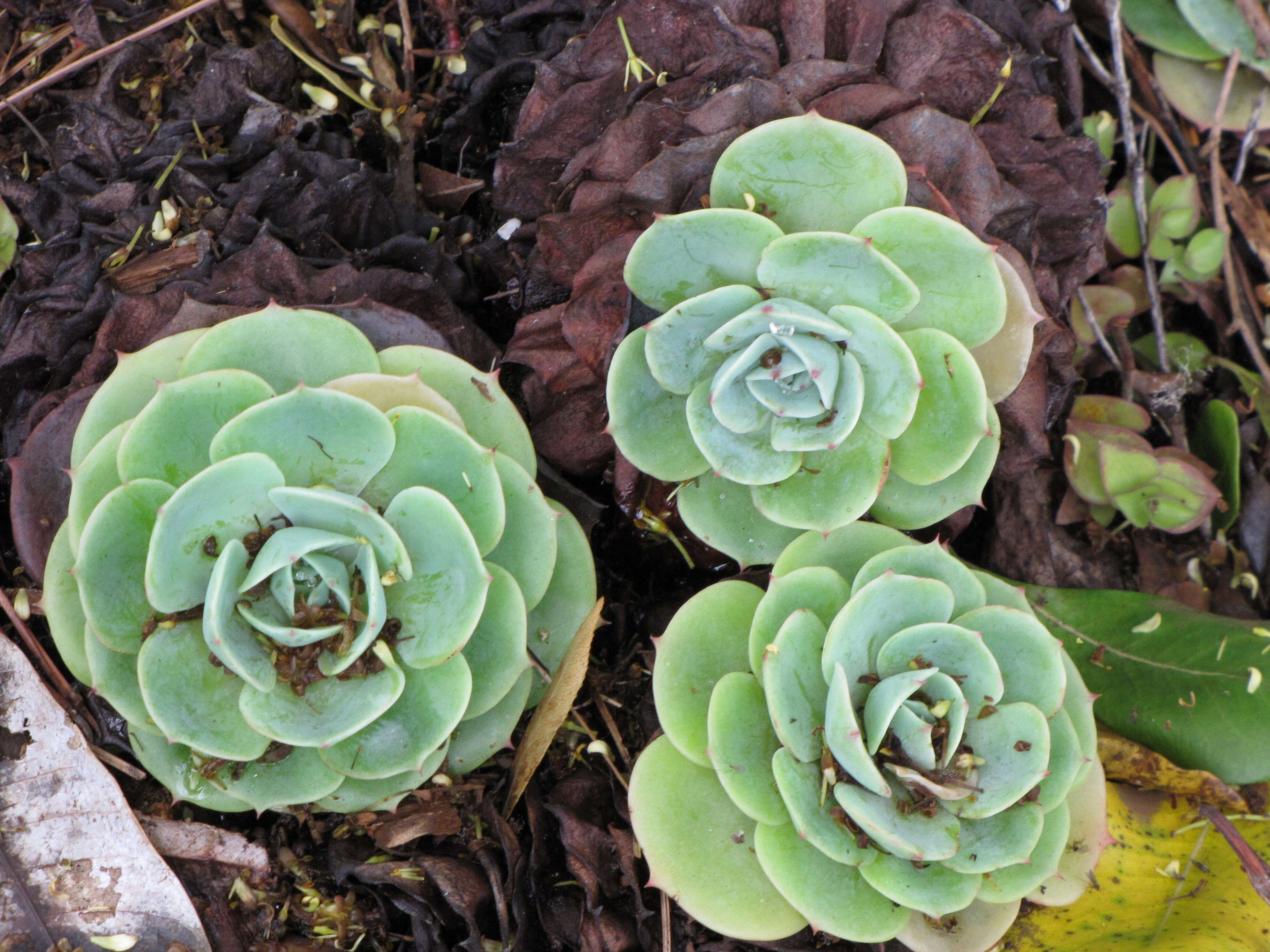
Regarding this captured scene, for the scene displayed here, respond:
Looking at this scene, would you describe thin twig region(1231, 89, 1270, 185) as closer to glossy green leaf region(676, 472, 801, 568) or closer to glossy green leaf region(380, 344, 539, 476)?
glossy green leaf region(676, 472, 801, 568)

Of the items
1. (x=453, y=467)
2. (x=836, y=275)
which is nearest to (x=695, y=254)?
(x=836, y=275)

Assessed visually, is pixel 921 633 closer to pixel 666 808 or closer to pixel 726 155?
pixel 666 808

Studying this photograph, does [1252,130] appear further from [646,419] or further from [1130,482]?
[646,419]

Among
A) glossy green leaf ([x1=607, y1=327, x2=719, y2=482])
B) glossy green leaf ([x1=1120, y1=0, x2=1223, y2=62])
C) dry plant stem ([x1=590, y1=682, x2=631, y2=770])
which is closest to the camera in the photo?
glossy green leaf ([x1=607, y1=327, x2=719, y2=482])

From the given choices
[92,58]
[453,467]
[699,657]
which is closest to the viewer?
[453,467]

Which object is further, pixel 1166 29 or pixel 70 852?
pixel 1166 29

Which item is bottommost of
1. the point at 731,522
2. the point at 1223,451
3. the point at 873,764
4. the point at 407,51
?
the point at 1223,451

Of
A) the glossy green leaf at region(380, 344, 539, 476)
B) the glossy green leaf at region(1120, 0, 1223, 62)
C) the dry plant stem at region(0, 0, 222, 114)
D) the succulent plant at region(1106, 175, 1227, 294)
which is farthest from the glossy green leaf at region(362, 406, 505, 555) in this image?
the glossy green leaf at region(1120, 0, 1223, 62)
